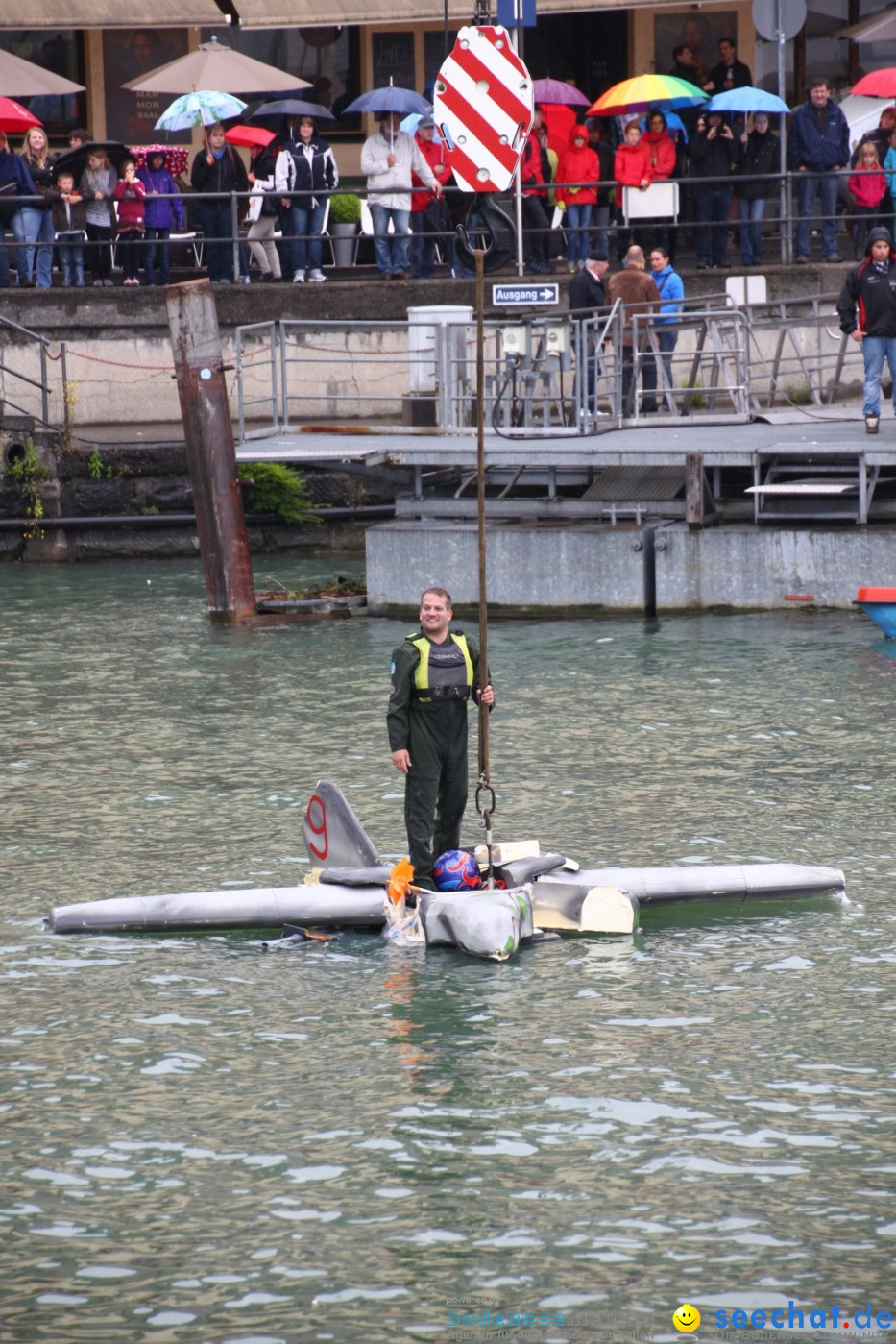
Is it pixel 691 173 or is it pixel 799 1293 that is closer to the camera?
pixel 799 1293

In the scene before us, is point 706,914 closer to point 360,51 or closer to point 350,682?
point 350,682

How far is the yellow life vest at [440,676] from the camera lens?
10789 mm

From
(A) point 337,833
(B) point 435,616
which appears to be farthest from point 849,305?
(A) point 337,833

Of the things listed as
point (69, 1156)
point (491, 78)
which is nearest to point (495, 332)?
point (491, 78)

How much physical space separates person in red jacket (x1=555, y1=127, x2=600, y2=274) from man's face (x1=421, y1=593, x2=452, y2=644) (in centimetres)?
1472

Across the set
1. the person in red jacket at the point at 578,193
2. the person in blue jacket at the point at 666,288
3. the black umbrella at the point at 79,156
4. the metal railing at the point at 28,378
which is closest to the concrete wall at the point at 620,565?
the person in blue jacket at the point at 666,288

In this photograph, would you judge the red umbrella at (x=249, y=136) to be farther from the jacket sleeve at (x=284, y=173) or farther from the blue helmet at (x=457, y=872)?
the blue helmet at (x=457, y=872)

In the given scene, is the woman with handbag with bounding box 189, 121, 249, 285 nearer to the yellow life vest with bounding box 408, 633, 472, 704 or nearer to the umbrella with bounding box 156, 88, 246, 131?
the umbrella with bounding box 156, 88, 246, 131

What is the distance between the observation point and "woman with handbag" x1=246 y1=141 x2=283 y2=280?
82.4ft

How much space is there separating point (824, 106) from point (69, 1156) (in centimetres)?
1981

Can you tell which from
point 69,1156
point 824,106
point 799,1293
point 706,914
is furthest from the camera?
point 824,106

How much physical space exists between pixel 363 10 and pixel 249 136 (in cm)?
328

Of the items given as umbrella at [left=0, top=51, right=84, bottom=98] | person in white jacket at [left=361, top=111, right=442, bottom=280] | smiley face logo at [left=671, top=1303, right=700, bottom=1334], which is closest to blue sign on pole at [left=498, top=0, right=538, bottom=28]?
person in white jacket at [left=361, top=111, right=442, bottom=280]

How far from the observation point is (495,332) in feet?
66.2
